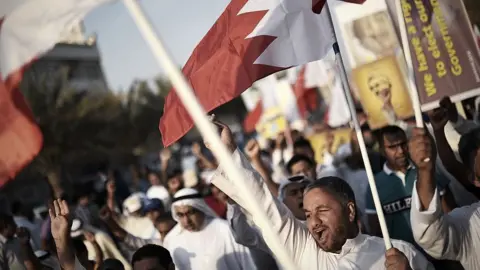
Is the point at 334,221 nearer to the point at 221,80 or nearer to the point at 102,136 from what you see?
the point at 221,80

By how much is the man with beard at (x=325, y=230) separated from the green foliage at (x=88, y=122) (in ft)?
60.7

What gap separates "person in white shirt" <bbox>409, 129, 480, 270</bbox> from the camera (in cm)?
286

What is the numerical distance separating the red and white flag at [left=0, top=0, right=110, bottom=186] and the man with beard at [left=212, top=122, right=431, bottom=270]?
0.94 meters

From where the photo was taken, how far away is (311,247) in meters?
3.21

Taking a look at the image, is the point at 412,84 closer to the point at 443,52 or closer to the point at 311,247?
the point at 311,247

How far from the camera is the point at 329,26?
3660 millimetres

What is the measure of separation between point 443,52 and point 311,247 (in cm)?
246

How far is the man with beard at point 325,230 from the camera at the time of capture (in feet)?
10.3

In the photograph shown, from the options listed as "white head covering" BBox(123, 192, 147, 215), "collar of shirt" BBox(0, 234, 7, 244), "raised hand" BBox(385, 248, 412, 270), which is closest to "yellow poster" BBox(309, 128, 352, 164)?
"white head covering" BBox(123, 192, 147, 215)

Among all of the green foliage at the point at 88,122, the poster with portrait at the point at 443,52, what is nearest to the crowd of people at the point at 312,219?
the poster with portrait at the point at 443,52

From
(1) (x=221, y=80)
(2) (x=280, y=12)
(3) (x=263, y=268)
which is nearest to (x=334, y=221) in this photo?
(1) (x=221, y=80)

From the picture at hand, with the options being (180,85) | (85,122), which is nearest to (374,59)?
(180,85)

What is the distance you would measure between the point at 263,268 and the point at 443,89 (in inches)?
75.8

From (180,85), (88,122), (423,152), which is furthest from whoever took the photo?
(88,122)
